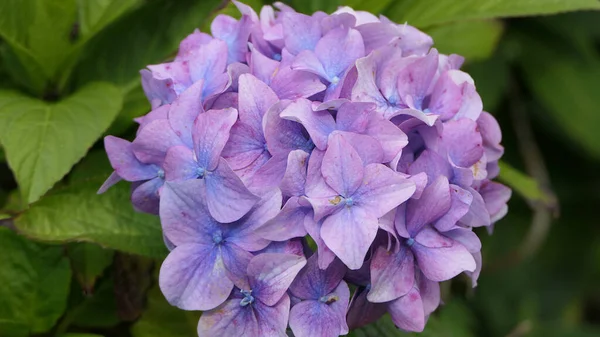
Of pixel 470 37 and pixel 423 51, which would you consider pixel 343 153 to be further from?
pixel 470 37

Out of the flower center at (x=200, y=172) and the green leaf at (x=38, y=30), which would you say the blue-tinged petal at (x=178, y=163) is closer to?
the flower center at (x=200, y=172)

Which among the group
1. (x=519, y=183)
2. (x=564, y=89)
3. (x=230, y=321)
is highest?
(x=230, y=321)

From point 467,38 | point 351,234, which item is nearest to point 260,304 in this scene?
point 351,234

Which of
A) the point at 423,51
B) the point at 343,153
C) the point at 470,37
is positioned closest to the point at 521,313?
the point at 470,37

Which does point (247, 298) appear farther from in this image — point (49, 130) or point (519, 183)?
point (519, 183)

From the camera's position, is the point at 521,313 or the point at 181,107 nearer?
the point at 181,107
